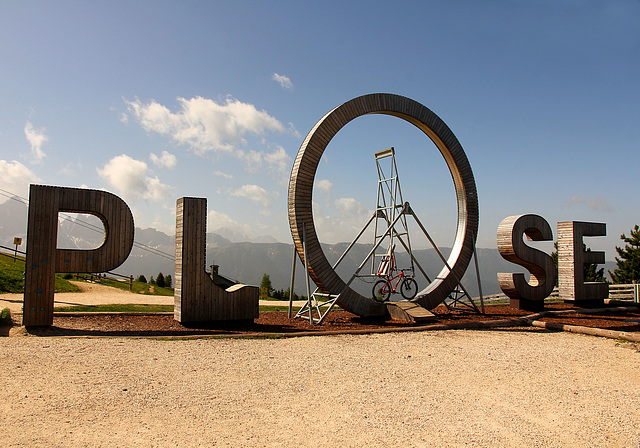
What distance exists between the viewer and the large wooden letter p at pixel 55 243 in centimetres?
1009

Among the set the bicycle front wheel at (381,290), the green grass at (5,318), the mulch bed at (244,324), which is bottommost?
the mulch bed at (244,324)

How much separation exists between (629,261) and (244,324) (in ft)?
104

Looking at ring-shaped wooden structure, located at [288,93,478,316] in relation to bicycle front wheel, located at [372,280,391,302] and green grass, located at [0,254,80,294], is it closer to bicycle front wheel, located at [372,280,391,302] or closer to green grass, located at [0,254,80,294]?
bicycle front wheel, located at [372,280,391,302]

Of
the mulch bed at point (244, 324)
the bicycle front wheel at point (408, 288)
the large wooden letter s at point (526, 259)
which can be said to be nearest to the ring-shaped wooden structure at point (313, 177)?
the bicycle front wheel at point (408, 288)

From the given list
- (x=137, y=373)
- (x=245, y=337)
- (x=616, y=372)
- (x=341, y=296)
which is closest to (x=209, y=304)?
(x=245, y=337)

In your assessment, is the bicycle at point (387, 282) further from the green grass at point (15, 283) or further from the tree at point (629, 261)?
the tree at point (629, 261)

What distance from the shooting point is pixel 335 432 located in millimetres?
4480

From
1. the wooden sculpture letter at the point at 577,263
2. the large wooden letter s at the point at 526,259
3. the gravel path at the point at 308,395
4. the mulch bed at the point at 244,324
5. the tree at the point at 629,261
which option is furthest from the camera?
the tree at the point at 629,261

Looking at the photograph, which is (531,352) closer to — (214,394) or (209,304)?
(214,394)

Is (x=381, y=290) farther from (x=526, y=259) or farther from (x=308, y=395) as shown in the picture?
(x=308, y=395)

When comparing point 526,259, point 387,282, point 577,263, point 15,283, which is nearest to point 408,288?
point 387,282

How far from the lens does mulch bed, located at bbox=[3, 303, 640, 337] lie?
10094mm

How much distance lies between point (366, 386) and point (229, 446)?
8.09ft

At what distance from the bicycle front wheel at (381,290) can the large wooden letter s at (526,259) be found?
218 inches
